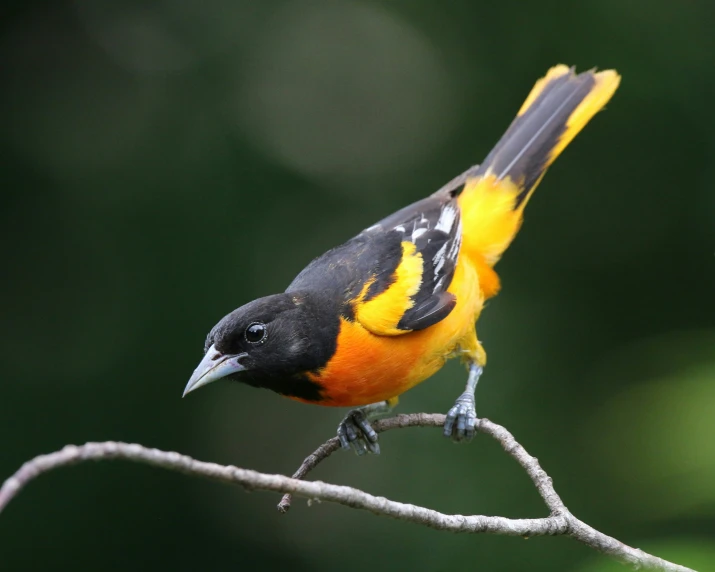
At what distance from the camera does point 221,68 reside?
5.57 metres

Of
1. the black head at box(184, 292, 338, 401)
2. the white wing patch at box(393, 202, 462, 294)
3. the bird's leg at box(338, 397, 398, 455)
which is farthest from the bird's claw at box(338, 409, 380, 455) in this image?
the white wing patch at box(393, 202, 462, 294)

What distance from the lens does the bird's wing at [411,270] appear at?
3432mm

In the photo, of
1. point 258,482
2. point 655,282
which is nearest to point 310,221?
point 655,282

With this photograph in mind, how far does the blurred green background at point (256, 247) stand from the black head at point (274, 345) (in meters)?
1.71

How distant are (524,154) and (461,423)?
4.96 ft

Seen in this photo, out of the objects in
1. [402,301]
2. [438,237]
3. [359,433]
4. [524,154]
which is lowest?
[359,433]

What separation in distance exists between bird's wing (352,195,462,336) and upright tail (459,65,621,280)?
224 millimetres

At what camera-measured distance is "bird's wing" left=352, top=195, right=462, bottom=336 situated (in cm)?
343

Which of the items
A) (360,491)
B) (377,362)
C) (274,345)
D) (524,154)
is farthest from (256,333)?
(524,154)

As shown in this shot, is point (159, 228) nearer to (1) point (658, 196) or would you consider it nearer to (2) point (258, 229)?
(2) point (258, 229)

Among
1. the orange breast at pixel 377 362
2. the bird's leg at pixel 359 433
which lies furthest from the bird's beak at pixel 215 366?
the bird's leg at pixel 359 433

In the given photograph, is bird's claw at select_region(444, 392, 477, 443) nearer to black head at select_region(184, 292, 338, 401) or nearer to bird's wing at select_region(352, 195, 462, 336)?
bird's wing at select_region(352, 195, 462, 336)

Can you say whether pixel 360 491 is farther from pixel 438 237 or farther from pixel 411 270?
pixel 438 237

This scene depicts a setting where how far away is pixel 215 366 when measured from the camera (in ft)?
9.86
